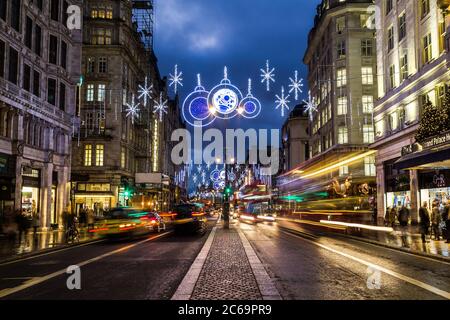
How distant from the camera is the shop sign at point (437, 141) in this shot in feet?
73.8

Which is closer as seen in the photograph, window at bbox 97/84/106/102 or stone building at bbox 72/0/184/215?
stone building at bbox 72/0/184/215

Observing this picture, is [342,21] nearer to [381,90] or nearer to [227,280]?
[381,90]

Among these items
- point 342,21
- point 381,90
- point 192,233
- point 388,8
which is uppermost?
→ point 342,21

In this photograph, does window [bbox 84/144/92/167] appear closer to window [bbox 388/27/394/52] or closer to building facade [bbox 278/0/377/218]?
building facade [bbox 278/0/377/218]

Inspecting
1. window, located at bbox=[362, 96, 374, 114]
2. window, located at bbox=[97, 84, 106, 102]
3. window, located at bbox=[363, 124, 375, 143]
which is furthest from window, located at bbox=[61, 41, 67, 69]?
window, located at bbox=[363, 124, 375, 143]

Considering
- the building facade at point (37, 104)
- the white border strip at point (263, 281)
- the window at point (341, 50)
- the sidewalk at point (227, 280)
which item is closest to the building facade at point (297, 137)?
the window at point (341, 50)

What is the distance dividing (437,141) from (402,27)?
58.2 feet

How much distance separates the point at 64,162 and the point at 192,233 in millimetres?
15206

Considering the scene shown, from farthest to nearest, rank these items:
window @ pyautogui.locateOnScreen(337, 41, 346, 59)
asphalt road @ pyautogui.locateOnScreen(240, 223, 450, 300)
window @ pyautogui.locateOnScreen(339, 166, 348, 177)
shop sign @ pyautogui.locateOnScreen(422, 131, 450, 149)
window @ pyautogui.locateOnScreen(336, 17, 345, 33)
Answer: window @ pyautogui.locateOnScreen(336, 17, 345, 33) → window @ pyautogui.locateOnScreen(337, 41, 346, 59) → window @ pyautogui.locateOnScreen(339, 166, 348, 177) → shop sign @ pyautogui.locateOnScreen(422, 131, 450, 149) → asphalt road @ pyautogui.locateOnScreen(240, 223, 450, 300)

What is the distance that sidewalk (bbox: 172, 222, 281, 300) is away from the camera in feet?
30.4

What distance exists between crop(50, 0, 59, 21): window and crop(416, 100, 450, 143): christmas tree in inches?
1098

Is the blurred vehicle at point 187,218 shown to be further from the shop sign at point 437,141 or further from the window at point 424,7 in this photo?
the window at point 424,7

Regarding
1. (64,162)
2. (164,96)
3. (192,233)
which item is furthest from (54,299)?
(164,96)

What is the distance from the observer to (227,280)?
441 inches
